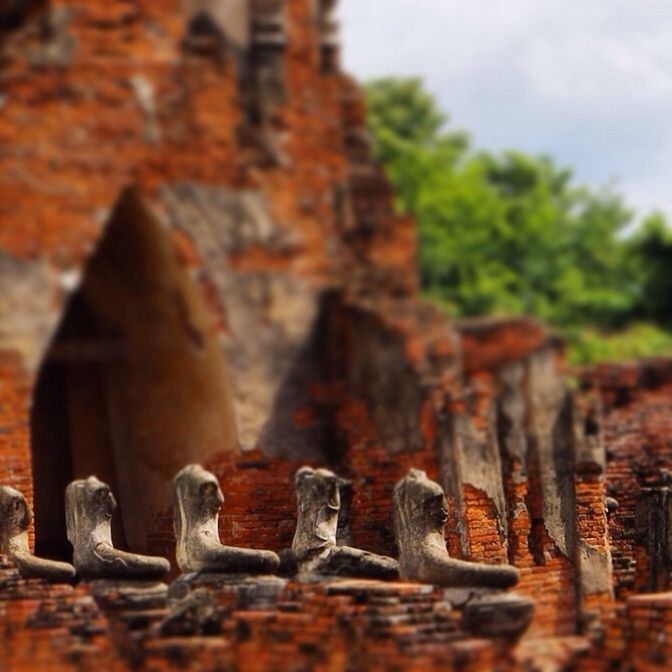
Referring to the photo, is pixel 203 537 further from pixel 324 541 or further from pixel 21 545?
pixel 21 545

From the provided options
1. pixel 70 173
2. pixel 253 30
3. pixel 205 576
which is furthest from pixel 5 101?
pixel 205 576

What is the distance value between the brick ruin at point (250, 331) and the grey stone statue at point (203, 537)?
1.65 metres

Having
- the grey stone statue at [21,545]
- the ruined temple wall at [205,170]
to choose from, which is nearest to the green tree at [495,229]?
the ruined temple wall at [205,170]

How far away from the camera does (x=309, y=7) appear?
1488 centimetres

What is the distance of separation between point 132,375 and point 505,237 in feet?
39.9

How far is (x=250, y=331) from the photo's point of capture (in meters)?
14.3

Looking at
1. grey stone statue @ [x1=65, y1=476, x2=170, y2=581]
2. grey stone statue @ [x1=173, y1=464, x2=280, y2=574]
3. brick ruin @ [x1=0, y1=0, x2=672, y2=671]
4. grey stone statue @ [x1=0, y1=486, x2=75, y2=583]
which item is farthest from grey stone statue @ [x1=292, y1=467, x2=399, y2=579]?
brick ruin @ [x1=0, y1=0, x2=672, y2=671]

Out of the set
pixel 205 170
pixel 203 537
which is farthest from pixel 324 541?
pixel 205 170

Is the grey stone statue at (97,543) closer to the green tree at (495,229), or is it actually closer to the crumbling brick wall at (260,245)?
the crumbling brick wall at (260,245)

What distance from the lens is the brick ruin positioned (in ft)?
41.8

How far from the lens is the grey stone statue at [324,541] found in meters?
10.2

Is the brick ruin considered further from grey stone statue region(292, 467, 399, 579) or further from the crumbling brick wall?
grey stone statue region(292, 467, 399, 579)

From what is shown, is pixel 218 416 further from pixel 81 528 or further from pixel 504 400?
pixel 81 528

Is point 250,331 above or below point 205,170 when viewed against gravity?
below
